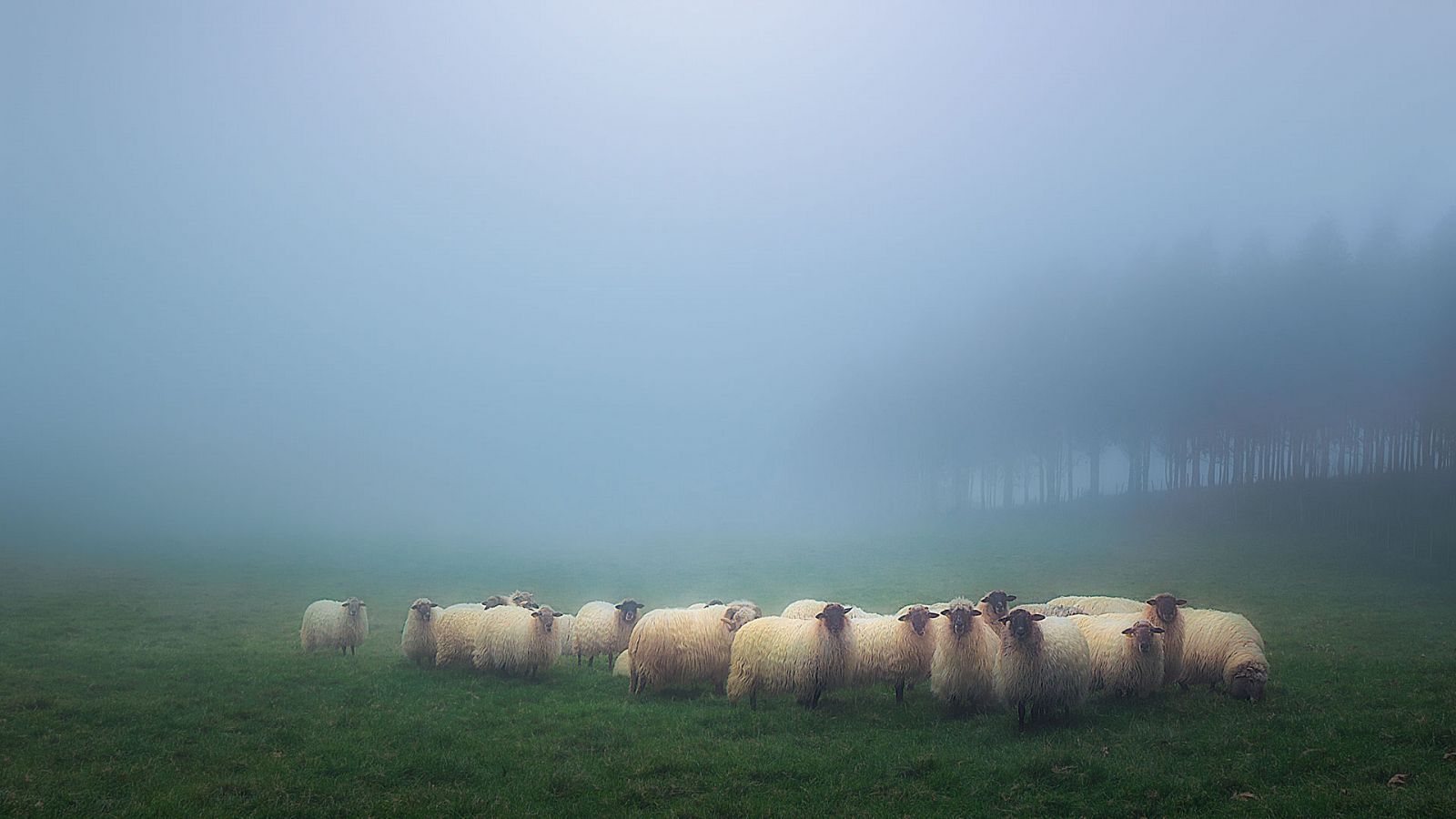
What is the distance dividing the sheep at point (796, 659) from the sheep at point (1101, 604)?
8.07 m

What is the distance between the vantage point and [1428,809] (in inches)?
314

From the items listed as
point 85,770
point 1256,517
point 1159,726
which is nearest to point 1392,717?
point 1159,726

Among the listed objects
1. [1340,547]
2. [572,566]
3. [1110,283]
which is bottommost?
[572,566]

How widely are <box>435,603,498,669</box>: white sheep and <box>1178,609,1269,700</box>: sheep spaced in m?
17.0

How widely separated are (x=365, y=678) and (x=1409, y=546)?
175ft

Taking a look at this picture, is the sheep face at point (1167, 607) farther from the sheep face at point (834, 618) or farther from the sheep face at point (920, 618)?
the sheep face at point (834, 618)

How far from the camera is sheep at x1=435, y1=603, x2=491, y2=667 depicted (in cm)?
1923

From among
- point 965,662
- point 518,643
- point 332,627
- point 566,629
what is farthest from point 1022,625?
point 332,627

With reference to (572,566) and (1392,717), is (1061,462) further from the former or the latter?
(1392,717)

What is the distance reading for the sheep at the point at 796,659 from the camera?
1451 centimetres

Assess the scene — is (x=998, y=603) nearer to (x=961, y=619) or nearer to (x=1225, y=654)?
(x=961, y=619)

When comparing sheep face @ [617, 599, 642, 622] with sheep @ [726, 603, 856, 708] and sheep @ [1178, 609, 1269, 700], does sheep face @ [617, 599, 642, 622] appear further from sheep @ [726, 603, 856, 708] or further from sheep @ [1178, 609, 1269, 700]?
sheep @ [1178, 609, 1269, 700]

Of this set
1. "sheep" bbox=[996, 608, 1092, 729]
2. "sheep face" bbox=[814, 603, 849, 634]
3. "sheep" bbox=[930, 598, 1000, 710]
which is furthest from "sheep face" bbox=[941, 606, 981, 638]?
"sheep face" bbox=[814, 603, 849, 634]

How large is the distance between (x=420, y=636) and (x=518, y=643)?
3.70 metres
